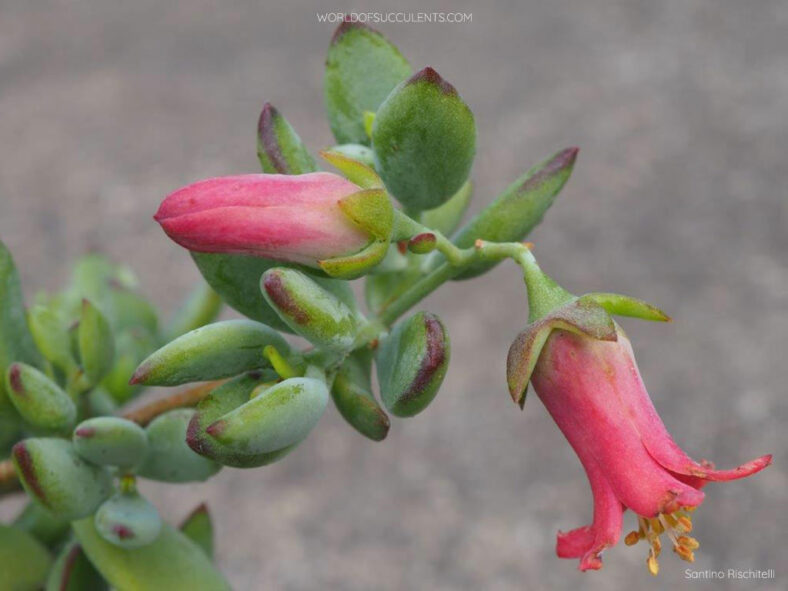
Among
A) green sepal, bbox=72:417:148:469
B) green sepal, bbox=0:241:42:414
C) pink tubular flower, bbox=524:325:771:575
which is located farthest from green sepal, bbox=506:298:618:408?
green sepal, bbox=0:241:42:414

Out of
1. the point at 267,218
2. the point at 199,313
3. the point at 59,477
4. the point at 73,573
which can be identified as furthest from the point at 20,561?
the point at 267,218

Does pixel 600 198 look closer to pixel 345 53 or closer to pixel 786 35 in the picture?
pixel 786 35

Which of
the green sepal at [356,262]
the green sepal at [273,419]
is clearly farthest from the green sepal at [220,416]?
the green sepal at [356,262]

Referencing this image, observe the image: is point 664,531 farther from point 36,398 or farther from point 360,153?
point 36,398

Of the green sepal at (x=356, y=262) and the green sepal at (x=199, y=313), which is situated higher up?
the green sepal at (x=356, y=262)

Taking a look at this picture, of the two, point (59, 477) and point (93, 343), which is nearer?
point (59, 477)

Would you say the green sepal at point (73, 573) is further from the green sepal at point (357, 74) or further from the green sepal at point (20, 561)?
the green sepal at point (357, 74)

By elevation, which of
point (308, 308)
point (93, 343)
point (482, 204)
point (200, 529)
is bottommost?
point (482, 204)
